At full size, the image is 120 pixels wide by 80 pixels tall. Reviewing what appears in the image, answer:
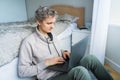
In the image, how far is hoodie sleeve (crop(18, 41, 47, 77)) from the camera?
1.32m

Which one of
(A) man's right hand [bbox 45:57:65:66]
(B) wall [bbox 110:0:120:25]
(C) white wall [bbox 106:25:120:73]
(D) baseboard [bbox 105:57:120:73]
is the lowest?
(D) baseboard [bbox 105:57:120:73]

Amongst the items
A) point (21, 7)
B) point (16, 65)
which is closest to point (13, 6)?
point (21, 7)

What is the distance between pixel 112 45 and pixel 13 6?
2.31 m

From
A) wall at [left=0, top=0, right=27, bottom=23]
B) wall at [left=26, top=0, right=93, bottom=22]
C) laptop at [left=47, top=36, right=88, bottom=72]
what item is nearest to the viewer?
laptop at [left=47, top=36, right=88, bottom=72]

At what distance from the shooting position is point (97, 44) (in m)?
2.37

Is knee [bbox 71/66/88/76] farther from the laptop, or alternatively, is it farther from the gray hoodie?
the gray hoodie

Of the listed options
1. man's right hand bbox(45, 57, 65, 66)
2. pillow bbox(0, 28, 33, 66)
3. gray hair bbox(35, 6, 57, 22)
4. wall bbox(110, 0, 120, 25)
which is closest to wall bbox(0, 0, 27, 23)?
pillow bbox(0, 28, 33, 66)

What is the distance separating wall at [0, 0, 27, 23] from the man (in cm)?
227

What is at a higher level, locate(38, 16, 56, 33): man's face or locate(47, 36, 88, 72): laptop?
locate(38, 16, 56, 33): man's face

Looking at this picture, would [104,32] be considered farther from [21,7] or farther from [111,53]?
[21,7]

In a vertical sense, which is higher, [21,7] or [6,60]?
[21,7]

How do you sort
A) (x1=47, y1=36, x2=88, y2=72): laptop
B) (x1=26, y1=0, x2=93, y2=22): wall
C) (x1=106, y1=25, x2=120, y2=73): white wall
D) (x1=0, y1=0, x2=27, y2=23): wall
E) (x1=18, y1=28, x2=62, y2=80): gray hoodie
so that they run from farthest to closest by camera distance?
(x1=0, y1=0, x2=27, y2=23): wall, (x1=26, y1=0, x2=93, y2=22): wall, (x1=106, y1=25, x2=120, y2=73): white wall, (x1=18, y1=28, x2=62, y2=80): gray hoodie, (x1=47, y1=36, x2=88, y2=72): laptop

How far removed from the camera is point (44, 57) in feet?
4.70

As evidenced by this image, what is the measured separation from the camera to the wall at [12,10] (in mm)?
3468
